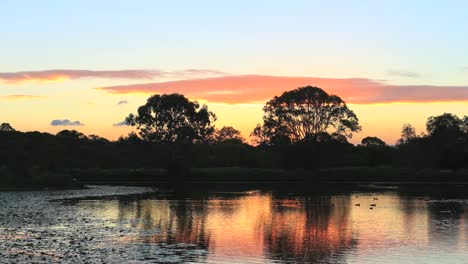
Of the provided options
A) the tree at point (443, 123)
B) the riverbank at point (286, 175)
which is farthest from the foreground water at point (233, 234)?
the tree at point (443, 123)

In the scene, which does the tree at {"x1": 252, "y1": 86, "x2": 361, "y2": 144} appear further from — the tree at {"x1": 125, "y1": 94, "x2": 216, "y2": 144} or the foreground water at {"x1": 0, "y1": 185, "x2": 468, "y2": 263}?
the foreground water at {"x1": 0, "y1": 185, "x2": 468, "y2": 263}

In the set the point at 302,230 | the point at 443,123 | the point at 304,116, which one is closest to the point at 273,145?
the point at 304,116

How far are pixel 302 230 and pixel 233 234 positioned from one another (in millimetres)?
4228

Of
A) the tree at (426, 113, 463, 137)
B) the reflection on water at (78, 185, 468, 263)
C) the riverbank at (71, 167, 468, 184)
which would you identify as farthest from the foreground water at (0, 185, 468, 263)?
the tree at (426, 113, 463, 137)

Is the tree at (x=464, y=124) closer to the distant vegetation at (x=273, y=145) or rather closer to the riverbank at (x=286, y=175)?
the distant vegetation at (x=273, y=145)

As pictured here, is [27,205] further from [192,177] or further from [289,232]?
[192,177]

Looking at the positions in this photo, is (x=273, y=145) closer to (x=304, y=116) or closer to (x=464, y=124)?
(x=304, y=116)

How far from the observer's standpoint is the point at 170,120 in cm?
13038

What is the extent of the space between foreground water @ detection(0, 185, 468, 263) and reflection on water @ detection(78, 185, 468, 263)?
0.05 metres

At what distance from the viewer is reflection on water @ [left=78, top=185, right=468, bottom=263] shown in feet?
77.9

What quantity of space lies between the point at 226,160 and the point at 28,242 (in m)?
108

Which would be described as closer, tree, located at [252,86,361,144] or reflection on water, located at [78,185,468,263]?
reflection on water, located at [78,185,468,263]

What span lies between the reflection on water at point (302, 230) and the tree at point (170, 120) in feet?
258

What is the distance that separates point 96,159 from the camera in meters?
144
